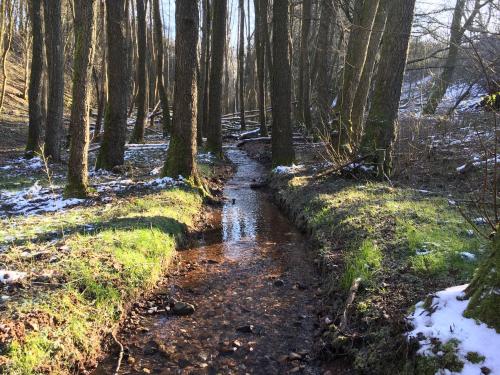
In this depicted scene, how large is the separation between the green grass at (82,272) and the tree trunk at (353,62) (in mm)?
6117

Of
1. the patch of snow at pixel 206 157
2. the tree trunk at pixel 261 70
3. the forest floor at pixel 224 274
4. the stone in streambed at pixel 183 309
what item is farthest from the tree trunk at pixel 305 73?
the stone in streambed at pixel 183 309

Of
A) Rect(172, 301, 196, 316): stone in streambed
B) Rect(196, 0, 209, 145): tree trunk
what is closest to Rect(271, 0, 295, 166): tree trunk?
Rect(196, 0, 209, 145): tree trunk

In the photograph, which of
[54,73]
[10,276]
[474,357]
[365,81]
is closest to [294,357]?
[474,357]

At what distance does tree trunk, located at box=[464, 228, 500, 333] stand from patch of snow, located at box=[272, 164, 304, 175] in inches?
363

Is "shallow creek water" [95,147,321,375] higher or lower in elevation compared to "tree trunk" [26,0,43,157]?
lower

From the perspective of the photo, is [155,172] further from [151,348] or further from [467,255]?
[467,255]

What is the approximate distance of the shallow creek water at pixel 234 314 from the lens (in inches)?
172

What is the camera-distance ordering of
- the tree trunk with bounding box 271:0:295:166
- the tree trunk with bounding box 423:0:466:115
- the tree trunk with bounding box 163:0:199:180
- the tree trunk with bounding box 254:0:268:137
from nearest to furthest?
the tree trunk with bounding box 163:0:199:180 < the tree trunk with bounding box 271:0:295:166 < the tree trunk with bounding box 423:0:466:115 < the tree trunk with bounding box 254:0:268:137

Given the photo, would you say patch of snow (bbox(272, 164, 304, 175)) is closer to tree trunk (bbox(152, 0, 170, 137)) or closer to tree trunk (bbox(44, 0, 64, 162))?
tree trunk (bbox(44, 0, 64, 162))

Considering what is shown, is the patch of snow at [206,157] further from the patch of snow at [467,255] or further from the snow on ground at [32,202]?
the patch of snow at [467,255]

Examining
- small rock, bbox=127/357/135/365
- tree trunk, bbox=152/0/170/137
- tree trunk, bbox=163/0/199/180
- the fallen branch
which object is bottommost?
small rock, bbox=127/357/135/365

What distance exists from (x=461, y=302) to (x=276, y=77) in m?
10.2

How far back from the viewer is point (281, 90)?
42.2 feet

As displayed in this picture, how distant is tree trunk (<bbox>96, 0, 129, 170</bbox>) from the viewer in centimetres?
1184
